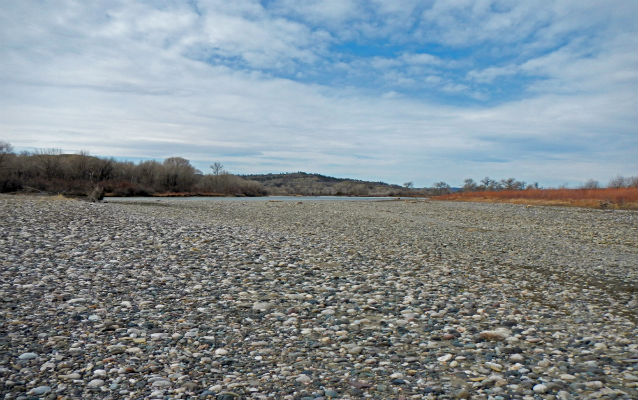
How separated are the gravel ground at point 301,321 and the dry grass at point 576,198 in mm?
34524

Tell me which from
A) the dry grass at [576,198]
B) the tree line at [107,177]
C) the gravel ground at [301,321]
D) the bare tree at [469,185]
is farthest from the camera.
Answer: the bare tree at [469,185]

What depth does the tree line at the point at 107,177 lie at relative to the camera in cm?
7119

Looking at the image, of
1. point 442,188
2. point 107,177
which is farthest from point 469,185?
point 107,177

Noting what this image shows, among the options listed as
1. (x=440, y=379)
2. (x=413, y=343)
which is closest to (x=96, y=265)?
(x=413, y=343)

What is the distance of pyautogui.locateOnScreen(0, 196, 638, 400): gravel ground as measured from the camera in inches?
192

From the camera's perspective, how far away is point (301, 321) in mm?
7160

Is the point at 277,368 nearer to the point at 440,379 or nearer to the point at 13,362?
the point at 440,379

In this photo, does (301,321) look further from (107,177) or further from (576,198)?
(107,177)

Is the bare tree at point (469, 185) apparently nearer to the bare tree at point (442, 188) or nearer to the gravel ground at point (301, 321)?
the bare tree at point (442, 188)

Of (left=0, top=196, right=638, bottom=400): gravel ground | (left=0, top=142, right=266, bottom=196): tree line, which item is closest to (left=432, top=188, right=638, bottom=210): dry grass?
(left=0, top=196, right=638, bottom=400): gravel ground

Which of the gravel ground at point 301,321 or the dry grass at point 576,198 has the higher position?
the dry grass at point 576,198

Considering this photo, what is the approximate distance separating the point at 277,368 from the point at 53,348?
3166mm

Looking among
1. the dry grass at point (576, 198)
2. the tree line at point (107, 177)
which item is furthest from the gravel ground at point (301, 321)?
the tree line at point (107, 177)

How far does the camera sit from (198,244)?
545 inches
